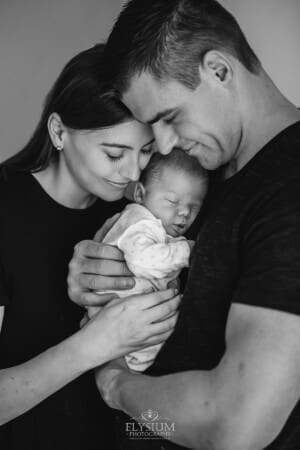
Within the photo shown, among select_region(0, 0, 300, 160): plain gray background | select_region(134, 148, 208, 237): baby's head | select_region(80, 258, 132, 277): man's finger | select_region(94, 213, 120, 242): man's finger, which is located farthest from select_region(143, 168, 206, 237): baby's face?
select_region(0, 0, 300, 160): plain gray background

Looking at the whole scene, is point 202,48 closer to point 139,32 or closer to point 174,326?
point 139,32

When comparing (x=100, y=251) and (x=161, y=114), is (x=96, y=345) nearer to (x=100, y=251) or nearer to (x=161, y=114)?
(x=100, y=251)

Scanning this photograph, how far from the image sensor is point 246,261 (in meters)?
1.10

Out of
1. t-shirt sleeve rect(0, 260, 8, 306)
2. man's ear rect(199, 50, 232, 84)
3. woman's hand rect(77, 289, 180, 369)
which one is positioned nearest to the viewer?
man's ear rect(199, 50, 232, 84)

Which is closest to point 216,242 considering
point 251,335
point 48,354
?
point 251,335

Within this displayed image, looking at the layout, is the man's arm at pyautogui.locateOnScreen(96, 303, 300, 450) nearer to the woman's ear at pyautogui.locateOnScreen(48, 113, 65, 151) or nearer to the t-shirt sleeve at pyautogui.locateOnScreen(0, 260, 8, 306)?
the t-shirt sleeve at pyautogui.locateOnScreen(0, 260, 8, 306)

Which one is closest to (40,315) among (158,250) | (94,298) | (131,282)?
(94,298)

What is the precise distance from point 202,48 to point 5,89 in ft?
6.68

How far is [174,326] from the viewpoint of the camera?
1460mm

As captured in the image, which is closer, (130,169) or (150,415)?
(150,415)

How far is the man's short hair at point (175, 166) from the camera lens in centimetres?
176

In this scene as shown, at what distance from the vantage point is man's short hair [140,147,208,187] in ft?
5.77

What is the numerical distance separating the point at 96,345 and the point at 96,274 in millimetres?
246

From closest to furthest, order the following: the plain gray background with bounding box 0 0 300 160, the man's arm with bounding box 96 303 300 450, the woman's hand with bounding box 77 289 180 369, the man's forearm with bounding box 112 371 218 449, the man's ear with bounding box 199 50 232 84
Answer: the man's arm with bounding box 96 303 300 450 < the man's forearm with bounding box 112 371 218 449 < the man's ear with bounding box 199 50 232 84 < the woman's hand with bounding box 77 289 180 369 < the plain gray background with bounding box 0 0 300 160
